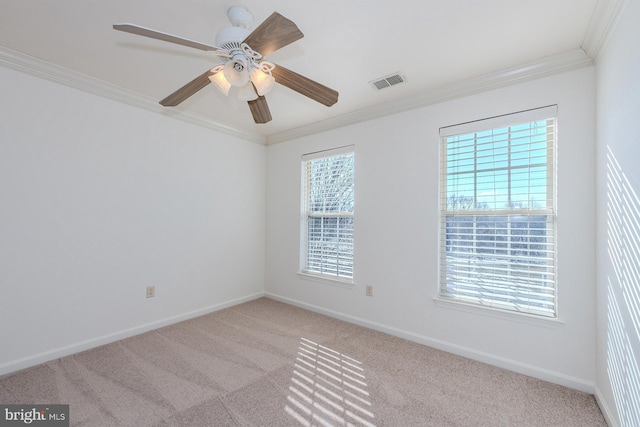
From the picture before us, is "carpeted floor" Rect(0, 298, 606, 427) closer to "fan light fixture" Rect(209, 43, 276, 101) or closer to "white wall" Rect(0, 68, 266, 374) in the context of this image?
"white wall" Rect(0, 68, 266, 374)

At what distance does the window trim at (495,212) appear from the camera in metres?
2.24

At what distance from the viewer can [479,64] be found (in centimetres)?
233

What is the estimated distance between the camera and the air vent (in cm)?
253

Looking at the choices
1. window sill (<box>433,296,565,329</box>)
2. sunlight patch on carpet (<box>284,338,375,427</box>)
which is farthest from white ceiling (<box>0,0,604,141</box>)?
sunlight patch on carpet (<box>284,338,375,427</box>)

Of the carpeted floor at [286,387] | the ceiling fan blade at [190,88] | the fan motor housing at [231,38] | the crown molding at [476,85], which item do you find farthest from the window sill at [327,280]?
the fan motor housing at [231,38]

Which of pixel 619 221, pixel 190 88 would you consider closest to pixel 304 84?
pixel 190 88

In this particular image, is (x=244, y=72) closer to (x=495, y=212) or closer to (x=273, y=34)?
(x=273, y=34)

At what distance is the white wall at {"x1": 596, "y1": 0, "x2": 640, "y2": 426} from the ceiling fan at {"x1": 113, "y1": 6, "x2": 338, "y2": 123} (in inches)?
62.3

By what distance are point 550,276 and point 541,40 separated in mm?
1734

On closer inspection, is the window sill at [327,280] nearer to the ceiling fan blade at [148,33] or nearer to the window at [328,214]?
the window at [328,214]

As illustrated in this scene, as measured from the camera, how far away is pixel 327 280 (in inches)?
144

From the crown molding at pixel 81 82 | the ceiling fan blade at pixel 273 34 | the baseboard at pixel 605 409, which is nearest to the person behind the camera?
the ceiling fan blade at pixel 273 34

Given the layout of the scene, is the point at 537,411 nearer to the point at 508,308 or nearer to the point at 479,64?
the point at 508,308

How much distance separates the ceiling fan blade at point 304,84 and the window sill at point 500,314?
2079 millimetres
